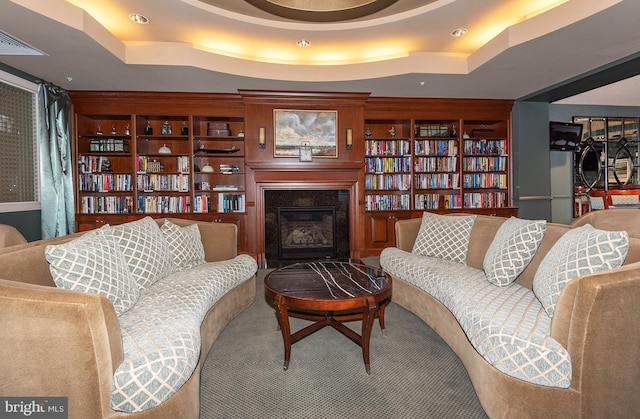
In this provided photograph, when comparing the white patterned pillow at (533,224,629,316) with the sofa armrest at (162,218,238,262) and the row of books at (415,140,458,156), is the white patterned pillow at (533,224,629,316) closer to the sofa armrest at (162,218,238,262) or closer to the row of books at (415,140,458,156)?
the sofa armrest at (162,218,238,262)

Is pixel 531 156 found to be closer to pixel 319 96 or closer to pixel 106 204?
pixel 319 96

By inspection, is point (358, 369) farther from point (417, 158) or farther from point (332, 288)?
point (417, 158)

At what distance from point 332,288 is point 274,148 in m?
3.21

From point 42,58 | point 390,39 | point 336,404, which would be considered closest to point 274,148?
Answer: point 390,39

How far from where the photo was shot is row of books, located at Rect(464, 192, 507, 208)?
5.55 m

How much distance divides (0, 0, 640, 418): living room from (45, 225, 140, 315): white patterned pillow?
7.62ft

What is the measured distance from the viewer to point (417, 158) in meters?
5.43

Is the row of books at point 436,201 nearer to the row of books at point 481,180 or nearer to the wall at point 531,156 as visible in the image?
the row of books at point 481,180

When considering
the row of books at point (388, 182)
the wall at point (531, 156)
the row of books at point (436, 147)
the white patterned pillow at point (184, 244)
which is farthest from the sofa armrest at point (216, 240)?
the wall at point (531, 156)

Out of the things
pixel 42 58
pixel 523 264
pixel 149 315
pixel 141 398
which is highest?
pixel 42 58

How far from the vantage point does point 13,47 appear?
327 centimetres

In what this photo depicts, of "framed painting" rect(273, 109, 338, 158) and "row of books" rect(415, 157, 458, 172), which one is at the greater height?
"framed painting" rect(273, 109, 338, 158)

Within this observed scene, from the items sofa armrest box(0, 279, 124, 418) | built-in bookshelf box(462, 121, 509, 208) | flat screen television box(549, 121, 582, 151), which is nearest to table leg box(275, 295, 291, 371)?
sofa armrest box(0, 279, 124, 418)

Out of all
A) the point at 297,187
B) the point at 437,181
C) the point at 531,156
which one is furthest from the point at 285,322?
the point at 531,156
